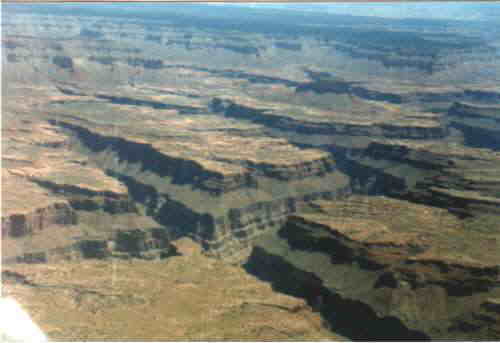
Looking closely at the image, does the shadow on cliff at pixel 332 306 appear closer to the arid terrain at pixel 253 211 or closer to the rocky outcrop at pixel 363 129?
the arid terrain at pixel 253 211

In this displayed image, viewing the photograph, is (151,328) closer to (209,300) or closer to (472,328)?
(209,300)

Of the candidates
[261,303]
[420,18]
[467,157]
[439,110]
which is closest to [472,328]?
[261,303]

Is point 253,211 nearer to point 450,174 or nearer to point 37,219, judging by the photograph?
point 450,174

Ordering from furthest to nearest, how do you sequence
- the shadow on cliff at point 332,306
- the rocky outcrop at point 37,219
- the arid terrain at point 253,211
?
1. the rocky outcrop at point 37,219
2. the shadow on cliff at point 332,306
3. the arid terrain at point 253,211

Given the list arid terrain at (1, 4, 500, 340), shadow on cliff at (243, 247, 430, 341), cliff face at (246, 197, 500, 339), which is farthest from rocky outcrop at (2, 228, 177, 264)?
shadow on cliff at (243, 247, 430, 341)

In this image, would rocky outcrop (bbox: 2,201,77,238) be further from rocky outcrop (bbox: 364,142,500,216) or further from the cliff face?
rocky outcrop (bbox: 364,142,500,216)

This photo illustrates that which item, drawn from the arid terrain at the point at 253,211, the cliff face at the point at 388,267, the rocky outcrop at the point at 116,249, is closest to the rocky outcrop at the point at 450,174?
the arid terrain at the point at 253,211
